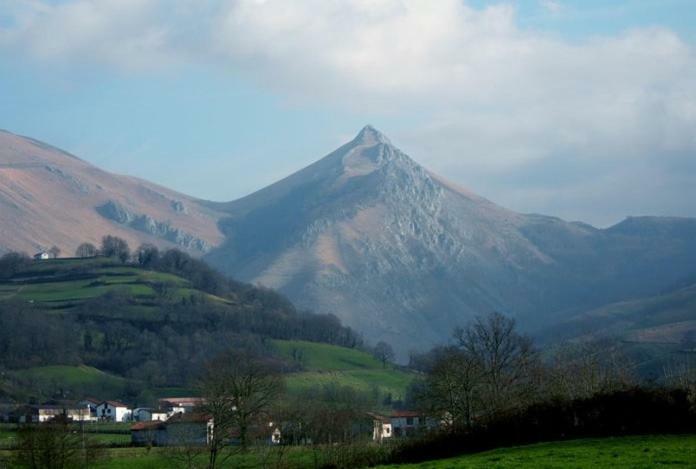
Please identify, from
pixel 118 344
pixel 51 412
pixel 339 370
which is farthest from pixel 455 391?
pixel 118 344

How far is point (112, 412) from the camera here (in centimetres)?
13600

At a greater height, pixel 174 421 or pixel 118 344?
pixel 118 344

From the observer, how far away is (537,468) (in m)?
30.7

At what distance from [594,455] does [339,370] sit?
13611 centimetres

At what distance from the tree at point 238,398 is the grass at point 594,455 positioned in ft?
97.2

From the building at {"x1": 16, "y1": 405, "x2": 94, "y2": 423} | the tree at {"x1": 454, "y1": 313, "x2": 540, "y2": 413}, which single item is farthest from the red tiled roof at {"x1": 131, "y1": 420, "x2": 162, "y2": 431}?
the tree at {"x1": 454, "y1": 313, "x2": 540, "y2": 413}

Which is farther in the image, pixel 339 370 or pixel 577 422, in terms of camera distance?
pixel 339 370

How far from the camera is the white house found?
13412 centimetres

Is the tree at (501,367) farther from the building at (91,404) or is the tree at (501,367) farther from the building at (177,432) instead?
the building at (91,404)

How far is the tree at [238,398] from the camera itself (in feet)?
226

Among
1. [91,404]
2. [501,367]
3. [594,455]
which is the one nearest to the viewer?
[594,455]

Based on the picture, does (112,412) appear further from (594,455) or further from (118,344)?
(594,455)

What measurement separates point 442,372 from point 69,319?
127 meters

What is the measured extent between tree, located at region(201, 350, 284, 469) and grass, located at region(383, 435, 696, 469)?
29.6 meters
